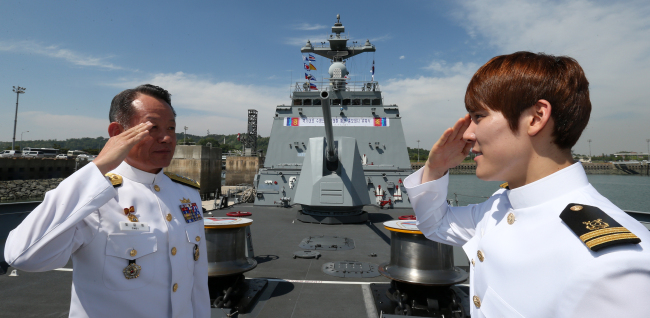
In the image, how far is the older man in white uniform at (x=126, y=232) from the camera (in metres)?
0.95

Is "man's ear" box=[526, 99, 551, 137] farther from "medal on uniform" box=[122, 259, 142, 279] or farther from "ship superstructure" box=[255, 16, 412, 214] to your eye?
"ship superstructure" box=[255, 16, 412, 214]

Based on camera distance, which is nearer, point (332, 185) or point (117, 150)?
point (117, 150)

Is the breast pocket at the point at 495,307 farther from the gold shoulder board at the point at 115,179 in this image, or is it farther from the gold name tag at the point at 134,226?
the gold shoulder board at the point at 115,179

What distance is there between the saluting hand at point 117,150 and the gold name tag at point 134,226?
29 centimetres

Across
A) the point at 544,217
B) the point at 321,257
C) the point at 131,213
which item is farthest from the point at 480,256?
the point at 321,257

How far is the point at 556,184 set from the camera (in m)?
0.82

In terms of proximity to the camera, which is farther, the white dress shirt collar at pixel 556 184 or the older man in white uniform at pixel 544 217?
the white dress shirt collar at pixel 556 184

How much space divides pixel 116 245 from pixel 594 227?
1406mm

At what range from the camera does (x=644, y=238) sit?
63cm

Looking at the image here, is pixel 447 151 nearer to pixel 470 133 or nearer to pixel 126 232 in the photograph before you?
pixel 470 133

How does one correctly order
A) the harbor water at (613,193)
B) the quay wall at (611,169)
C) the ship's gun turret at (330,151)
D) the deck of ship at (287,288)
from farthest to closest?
the quay wall at (611,169) → the harbor water at (613,193) → the ship's gun turret at (330,151) → the deck of ship at (287,288)

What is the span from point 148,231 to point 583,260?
134cm

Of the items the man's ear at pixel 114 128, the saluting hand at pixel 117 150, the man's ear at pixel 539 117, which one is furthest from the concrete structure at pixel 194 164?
the man's ear at pixel 539 117

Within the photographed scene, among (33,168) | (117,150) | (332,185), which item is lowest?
(33,168)
